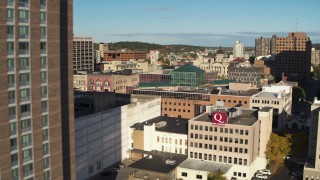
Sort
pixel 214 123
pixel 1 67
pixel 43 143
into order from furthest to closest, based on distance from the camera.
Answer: pixel 214 123
pixel 43 143
pixel 1 67

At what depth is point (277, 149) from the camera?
350 ft

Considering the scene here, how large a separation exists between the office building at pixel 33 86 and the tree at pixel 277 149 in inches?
2622

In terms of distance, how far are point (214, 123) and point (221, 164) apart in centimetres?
980

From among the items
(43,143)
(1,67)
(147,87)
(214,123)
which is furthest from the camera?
(147,87)

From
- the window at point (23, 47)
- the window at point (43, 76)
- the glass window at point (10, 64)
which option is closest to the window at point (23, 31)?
the window at point (23, 47)

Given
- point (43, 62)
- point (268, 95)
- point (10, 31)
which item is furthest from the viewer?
point (268, 95)

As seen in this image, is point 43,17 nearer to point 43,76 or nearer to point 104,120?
point 43,76

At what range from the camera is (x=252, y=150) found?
97.1 metres

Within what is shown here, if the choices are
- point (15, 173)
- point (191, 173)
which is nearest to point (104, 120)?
point (191, 173)

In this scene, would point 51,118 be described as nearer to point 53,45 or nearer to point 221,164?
point 53,45

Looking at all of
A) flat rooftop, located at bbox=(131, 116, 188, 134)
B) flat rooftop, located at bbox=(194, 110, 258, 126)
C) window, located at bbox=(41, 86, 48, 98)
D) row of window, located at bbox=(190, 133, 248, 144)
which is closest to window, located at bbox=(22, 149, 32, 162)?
window, located at bbox=(41, 86, 48, 98)

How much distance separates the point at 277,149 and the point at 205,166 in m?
22.9

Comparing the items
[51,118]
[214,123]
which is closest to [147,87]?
[214,123]

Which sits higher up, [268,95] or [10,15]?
[10,15]
